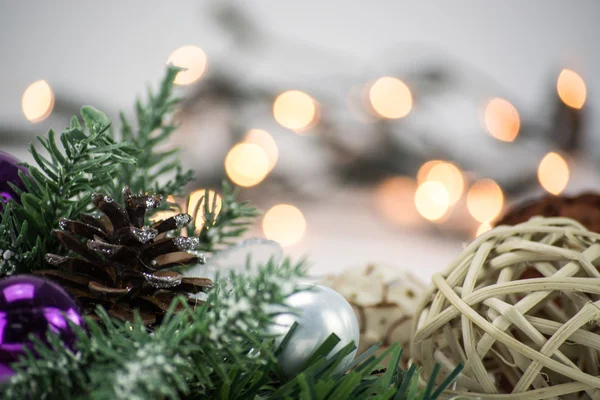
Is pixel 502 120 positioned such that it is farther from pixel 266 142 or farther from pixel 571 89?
pixel 266 142

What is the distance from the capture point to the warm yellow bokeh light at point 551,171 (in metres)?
0.92

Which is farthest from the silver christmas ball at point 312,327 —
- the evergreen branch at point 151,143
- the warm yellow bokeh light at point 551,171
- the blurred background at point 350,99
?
the warm yellow bokeh light at point 551,171

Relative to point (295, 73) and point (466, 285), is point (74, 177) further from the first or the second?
point (295, 73)

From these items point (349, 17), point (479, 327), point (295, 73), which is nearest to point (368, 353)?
point (479, 327)

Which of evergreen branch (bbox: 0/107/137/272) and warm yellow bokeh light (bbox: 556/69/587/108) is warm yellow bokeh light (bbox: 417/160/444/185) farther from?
evergreen branch (bbox: 0/107/137/272)

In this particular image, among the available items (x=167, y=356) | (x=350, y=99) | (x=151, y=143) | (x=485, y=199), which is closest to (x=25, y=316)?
(x=167, y=356)

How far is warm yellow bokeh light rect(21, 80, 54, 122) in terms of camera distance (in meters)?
0.69

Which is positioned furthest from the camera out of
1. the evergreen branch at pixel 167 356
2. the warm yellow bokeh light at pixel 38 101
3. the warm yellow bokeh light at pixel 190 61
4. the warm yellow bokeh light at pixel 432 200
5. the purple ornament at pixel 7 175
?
the warm yellow bokeh light at pixel 432 200

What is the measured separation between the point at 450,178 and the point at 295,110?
28 cm

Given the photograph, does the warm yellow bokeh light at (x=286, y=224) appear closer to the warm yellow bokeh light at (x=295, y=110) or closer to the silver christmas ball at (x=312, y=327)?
the warm yellow bokeh light at (x=295, y=110)

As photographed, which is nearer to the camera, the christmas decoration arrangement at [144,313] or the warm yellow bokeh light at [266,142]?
the christmas decoration arrangement at [144,313]

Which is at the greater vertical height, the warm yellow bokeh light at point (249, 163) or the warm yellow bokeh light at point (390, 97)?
the warm yellow bokeh light at point (390, 97)

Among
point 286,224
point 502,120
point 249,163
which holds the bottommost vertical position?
point 286,224

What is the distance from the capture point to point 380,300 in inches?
13.2
